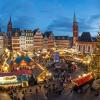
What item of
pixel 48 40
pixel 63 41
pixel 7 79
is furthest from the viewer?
pixel 63 41

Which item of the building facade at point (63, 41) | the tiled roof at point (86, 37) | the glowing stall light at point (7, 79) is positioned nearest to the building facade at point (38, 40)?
the tiled roof at point (86, 37)

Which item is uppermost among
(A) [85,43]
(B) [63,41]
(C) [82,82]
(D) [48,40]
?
(D) [48,40]

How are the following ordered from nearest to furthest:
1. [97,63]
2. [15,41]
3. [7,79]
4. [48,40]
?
1. [97,63]
2. [7,79]
3. [15,41]
4. [48,40]

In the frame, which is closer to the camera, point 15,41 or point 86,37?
point 15,41

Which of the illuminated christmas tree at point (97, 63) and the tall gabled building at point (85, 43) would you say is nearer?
the illuminated christmas tree at point (97, 63)

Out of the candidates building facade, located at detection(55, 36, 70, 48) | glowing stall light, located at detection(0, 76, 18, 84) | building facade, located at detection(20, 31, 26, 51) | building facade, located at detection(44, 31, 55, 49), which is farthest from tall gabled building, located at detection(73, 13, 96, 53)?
glowing stall light, located at detection(0, 76, 18, 84)

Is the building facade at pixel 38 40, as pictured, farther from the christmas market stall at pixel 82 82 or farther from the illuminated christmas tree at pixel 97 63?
the illuminated christmas tree at pixel 97 63

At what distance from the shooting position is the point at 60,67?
2007 inches

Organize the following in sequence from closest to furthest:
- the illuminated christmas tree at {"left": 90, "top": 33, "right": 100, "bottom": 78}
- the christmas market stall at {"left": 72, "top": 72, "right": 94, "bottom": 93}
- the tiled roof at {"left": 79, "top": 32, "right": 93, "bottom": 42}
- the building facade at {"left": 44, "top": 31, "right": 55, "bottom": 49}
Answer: the illuminated christmas tree at {"left": 90, "top": 33, "right": 100, "bottom": 78}
the christmas market stall at {"left": 72, "top": 72, "right": 94, "bottom": 93}
the tiled roof at {"left": 79, "top": 32, "right": 93, "bottom": 42}
the building facade at {"left": 44, "top": 31, "right": 55, "bottom": 49}

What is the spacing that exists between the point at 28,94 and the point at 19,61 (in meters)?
12.4

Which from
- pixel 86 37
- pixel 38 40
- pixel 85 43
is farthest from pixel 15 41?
pixel 86 37

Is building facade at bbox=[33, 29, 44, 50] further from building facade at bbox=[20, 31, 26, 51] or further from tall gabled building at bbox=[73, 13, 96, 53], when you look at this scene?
tall gabled building at bbox=[73, 13, 96, 53]

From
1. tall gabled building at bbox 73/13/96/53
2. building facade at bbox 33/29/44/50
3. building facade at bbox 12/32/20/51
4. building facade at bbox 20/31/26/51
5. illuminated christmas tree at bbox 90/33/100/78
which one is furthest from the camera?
tall gabled building at bbox 73/13/96/53

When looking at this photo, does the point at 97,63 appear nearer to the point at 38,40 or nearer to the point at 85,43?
the point at 38,40
